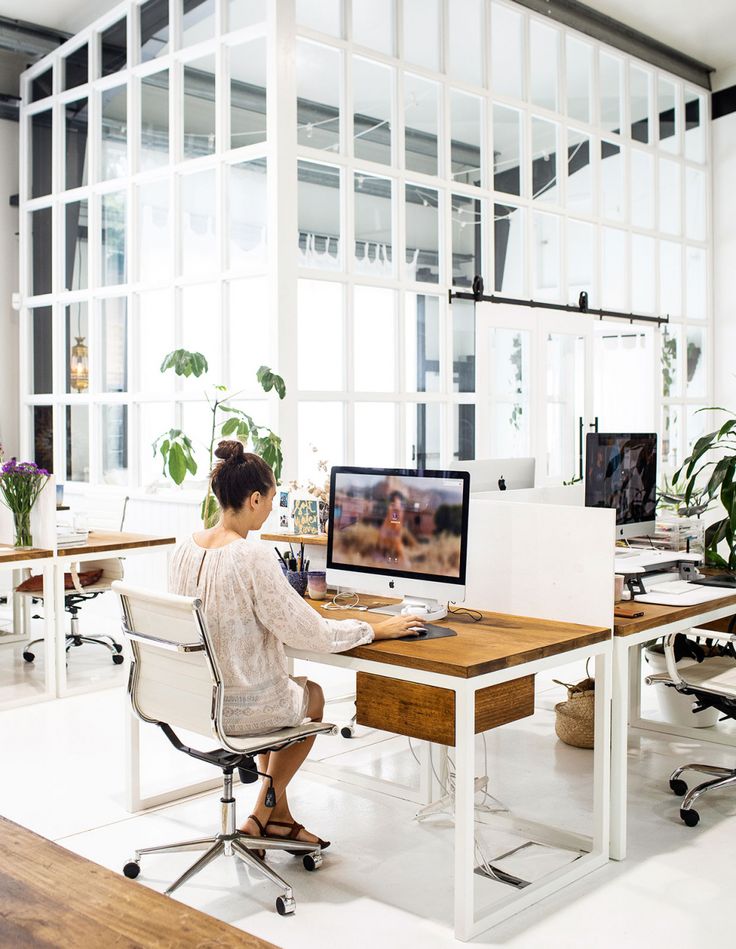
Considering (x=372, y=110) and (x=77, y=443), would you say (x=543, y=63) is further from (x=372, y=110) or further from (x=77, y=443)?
(x=77, y=443)

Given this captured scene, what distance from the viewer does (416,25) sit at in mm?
7078

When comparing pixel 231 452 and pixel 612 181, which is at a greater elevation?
pixel 612 181

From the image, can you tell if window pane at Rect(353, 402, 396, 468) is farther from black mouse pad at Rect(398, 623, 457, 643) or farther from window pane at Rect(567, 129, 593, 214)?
black mouse pad at Rect(398, 623, 457, 643)

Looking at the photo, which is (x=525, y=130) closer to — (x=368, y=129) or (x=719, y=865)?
(x=368, y=129)

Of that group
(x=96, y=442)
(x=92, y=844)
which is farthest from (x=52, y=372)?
(x=92, y=844)

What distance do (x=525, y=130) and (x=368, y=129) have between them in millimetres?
1631

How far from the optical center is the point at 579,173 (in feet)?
27.5

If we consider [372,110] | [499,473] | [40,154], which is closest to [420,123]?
[372,110]

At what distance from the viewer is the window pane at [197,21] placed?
669 cm

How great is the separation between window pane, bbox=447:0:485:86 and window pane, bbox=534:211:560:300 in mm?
1165

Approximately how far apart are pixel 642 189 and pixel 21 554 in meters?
6.33

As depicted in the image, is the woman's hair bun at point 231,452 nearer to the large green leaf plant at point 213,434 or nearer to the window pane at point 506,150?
the large green leaf plant at point 213,434

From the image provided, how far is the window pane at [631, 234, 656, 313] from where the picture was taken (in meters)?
8.91

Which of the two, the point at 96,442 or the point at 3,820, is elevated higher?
the point at 96,442
